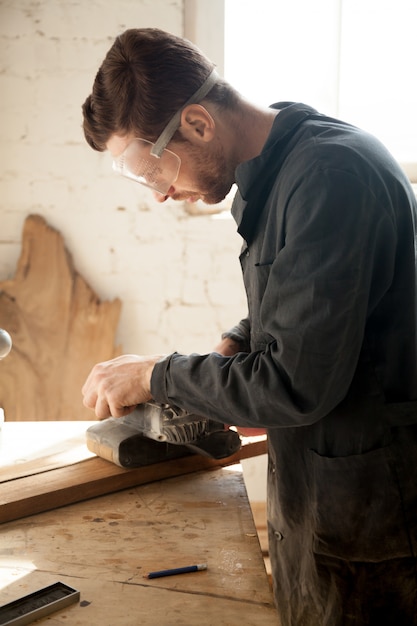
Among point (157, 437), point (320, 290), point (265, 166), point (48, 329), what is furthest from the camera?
point (48, 329)

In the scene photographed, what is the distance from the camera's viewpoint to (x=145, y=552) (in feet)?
4.98

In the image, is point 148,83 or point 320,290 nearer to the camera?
point 320,290

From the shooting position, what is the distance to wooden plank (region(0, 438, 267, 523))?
5.61 feet

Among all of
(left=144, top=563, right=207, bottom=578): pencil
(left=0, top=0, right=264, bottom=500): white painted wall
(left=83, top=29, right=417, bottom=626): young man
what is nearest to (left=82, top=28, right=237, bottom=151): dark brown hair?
(left=83, top=29, right=417, bottom=626): young man

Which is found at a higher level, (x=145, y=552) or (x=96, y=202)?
(x=96, y=202)

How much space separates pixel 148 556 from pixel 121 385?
1.46 ft

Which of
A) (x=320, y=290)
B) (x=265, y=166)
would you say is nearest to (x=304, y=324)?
(x=320, y=290)

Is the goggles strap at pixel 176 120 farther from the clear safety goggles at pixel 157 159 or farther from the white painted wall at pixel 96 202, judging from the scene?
the white painted wall at pixel 96 202

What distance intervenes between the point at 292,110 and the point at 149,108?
1.16 ft

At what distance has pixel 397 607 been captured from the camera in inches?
62.6

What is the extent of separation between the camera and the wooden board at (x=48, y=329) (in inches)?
145

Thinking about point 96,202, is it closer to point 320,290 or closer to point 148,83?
point 148,83

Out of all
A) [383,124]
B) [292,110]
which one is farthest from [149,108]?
[383,124]

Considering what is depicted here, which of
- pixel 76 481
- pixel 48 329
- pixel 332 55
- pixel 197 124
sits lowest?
pixel 48 329
